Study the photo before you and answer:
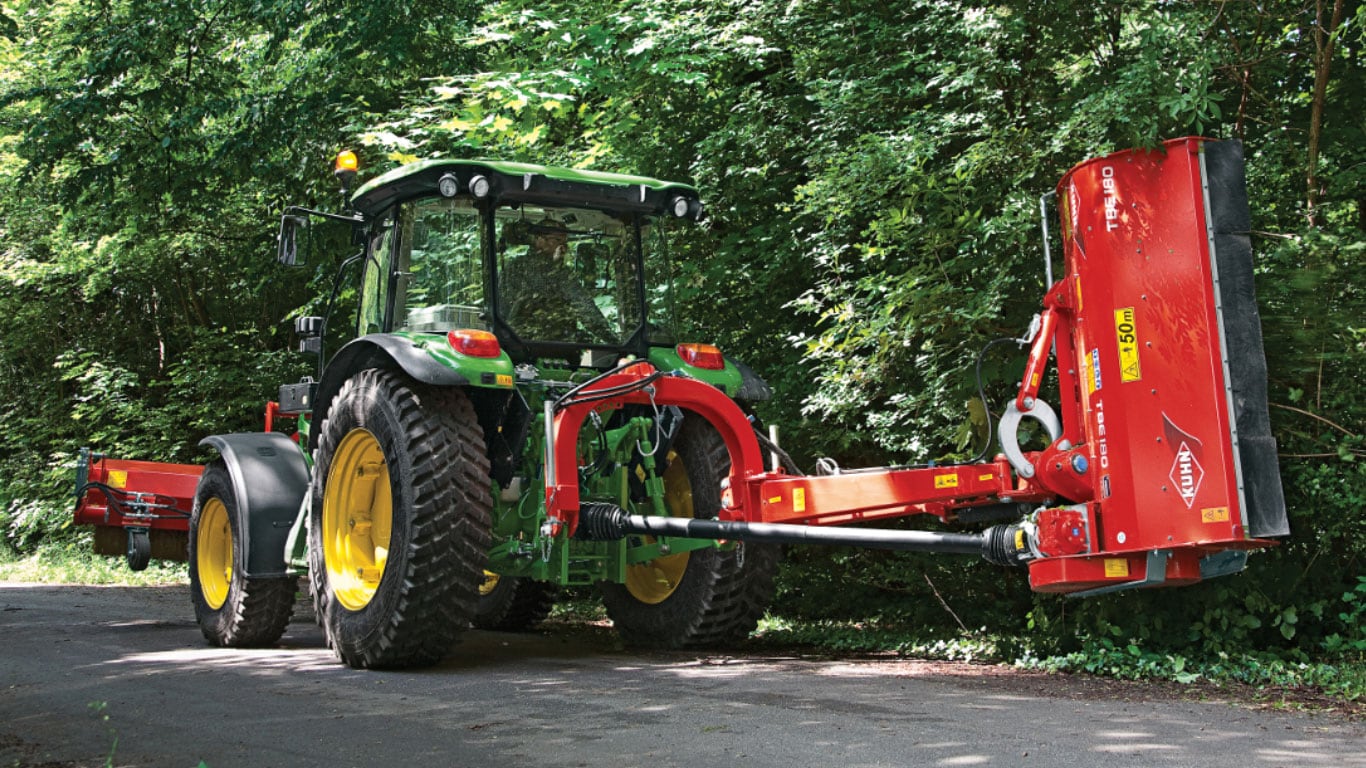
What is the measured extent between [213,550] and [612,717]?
15.0ft

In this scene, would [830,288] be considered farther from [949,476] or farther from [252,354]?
[252,354]

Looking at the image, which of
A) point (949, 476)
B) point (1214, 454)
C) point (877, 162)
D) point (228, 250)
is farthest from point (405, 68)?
point (1214, 454)

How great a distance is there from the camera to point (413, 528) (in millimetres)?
Result: 6406

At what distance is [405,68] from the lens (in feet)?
43.4

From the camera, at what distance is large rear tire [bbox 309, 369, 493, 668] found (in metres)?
6.42

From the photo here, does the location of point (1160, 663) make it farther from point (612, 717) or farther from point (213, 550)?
point (213, 550)

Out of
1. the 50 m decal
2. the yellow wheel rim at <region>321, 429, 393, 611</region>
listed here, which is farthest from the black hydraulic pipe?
the yellow wheel rim at <region>321, 429, 393, 611</region>

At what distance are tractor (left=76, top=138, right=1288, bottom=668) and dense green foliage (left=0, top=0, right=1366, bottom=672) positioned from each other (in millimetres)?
928

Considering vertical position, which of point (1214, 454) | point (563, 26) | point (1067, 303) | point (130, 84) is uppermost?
point (130, 84)

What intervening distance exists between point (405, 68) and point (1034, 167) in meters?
7.81

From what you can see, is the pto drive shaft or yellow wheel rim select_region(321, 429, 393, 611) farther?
yellow wheel rim select_region(321, 429, 393, 611)

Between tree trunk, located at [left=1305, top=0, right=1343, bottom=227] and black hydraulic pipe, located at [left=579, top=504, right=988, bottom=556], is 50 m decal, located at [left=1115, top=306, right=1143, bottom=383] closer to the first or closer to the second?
black hydraulic pipe, located at [left=579, top=504, right=988, bottom=556]

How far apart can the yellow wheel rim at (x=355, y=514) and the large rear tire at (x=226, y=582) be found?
80cm

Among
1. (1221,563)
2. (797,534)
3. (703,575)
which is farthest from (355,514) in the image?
(1221,563)
